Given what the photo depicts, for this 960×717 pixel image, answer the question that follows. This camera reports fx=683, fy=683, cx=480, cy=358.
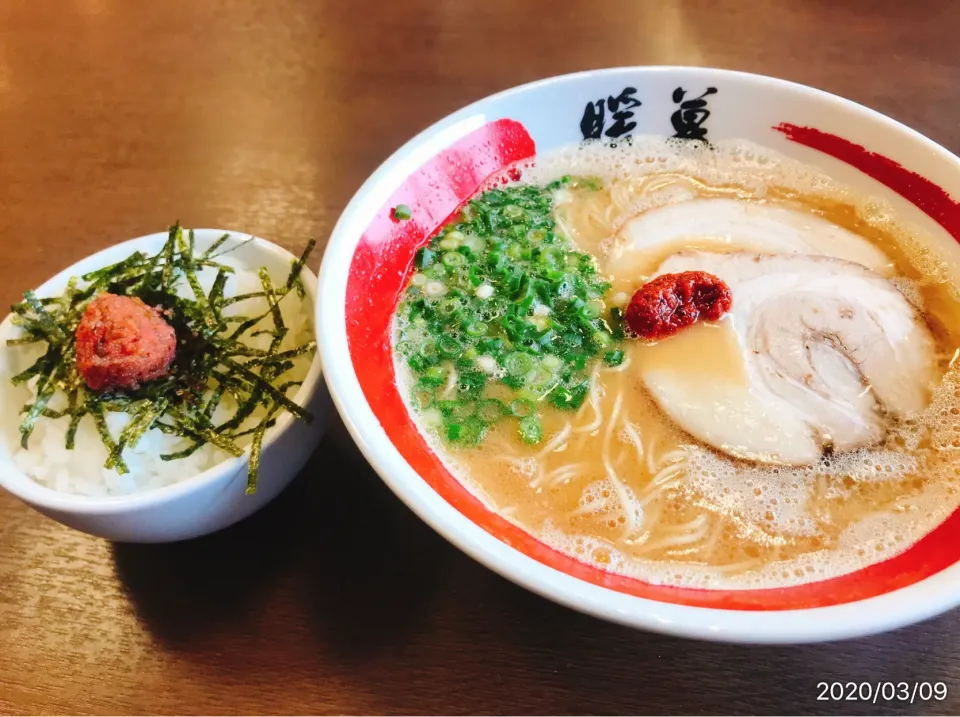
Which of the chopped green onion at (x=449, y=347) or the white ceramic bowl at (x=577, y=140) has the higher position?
the white ceramic bowl at (x=577, y=140)

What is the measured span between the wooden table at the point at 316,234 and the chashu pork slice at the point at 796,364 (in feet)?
1.36

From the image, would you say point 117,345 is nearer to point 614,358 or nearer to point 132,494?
point 132,494

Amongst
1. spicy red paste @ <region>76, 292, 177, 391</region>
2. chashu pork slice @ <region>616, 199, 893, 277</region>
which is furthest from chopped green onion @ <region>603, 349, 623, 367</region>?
spicy red paste @ <region>76, 292, 177, 391</region>

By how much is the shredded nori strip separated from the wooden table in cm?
26

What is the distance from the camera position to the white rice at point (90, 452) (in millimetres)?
1364

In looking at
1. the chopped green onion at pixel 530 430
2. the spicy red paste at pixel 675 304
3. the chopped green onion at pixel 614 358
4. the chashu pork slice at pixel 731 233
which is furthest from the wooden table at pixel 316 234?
the chashu pork slice at pixel 731 233

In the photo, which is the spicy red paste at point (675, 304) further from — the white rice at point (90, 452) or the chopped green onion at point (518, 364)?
the white rice at point (90, 452)

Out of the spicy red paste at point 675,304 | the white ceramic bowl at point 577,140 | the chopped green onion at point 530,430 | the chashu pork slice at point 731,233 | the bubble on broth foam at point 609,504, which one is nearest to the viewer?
the white ceramic bowl at point 577,140

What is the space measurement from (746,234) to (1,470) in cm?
176

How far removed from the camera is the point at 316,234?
215cm

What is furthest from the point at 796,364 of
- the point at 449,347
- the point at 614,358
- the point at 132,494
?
the point at 132,494

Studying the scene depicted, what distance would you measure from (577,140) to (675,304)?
2.09 ft

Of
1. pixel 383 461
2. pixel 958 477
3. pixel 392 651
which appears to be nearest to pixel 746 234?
pixel 958 477

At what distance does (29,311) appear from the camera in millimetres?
1485
